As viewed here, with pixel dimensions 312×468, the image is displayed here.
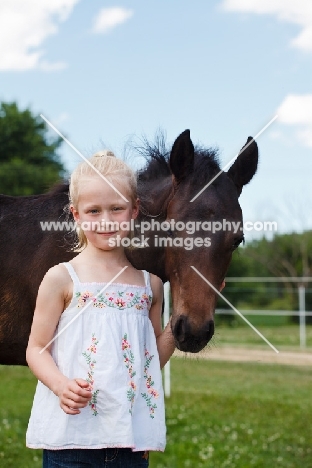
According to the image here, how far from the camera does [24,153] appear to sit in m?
29.5

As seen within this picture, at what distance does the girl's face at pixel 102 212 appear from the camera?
84.7 inches

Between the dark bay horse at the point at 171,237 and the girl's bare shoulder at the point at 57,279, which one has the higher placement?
the dark bay horse at the point at 171,237

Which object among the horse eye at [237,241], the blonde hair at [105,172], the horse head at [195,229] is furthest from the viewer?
the horse eye at [237,241]

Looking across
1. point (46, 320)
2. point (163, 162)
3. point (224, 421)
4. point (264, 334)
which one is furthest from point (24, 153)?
point (46, 320)

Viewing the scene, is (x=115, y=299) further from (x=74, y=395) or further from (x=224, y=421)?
(x=224, y=421)

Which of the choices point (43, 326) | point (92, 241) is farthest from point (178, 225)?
point (43, 326)

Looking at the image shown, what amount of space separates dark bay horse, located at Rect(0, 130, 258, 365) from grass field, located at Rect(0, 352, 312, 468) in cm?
67

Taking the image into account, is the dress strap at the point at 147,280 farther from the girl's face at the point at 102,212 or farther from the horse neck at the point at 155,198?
the horse neck at the point at 155,198

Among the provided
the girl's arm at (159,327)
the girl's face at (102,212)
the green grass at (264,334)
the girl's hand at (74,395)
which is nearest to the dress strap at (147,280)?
the girl's arm at (159,327)

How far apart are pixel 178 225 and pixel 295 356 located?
14.0m

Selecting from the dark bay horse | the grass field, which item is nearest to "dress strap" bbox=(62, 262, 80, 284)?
the dark bay horse

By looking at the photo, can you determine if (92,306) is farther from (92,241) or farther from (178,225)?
(178,225)

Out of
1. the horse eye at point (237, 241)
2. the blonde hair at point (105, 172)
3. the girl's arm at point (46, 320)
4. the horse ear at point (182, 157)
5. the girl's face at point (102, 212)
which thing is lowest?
the girl's arm at point (46, 320)

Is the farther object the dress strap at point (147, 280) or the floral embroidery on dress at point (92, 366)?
the dress strap at point (147, 280)
